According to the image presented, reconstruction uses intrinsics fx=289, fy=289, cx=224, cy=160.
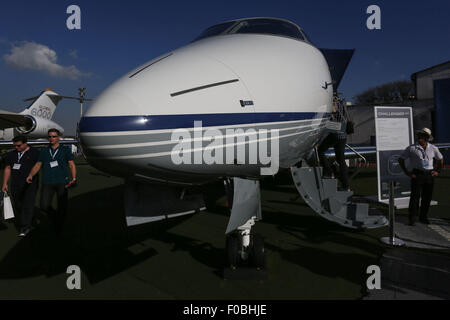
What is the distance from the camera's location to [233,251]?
336 centimetres

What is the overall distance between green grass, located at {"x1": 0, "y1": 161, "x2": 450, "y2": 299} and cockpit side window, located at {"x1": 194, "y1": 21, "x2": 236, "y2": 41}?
288cm

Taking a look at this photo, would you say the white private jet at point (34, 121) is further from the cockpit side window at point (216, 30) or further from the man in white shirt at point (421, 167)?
the man in white shirt at point (421, 167)

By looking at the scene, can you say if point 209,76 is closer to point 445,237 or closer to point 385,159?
point 385,159

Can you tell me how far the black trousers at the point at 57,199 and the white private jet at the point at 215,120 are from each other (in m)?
2.24

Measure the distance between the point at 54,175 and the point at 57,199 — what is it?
1.35 feet

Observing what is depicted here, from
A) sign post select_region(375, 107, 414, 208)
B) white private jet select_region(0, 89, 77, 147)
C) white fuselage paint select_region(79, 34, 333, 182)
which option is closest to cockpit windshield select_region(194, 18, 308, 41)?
white fuselage paint select_region(79, 34, 333, 182)

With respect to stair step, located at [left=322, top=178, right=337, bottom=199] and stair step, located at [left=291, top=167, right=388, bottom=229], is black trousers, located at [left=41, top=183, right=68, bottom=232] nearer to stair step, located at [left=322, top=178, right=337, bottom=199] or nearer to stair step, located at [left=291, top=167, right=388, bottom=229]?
stair step, located at [left=291, top=167, right=388, bottom=229]

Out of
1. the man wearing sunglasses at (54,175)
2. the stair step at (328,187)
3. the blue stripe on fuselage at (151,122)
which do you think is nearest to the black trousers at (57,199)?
the man wearing sunglasses at (54,175)

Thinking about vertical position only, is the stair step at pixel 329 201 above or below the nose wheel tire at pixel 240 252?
above

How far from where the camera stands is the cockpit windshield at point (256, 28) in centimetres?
340

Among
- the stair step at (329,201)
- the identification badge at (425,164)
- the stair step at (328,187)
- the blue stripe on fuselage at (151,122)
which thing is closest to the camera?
the blue stripe on fuselage at (151,122)

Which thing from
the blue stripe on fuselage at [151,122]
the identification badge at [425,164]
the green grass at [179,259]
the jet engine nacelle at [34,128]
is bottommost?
the green grass at [179,259]

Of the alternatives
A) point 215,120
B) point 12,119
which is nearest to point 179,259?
point 215,120

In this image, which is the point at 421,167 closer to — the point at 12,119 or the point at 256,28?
the point at 256,28
